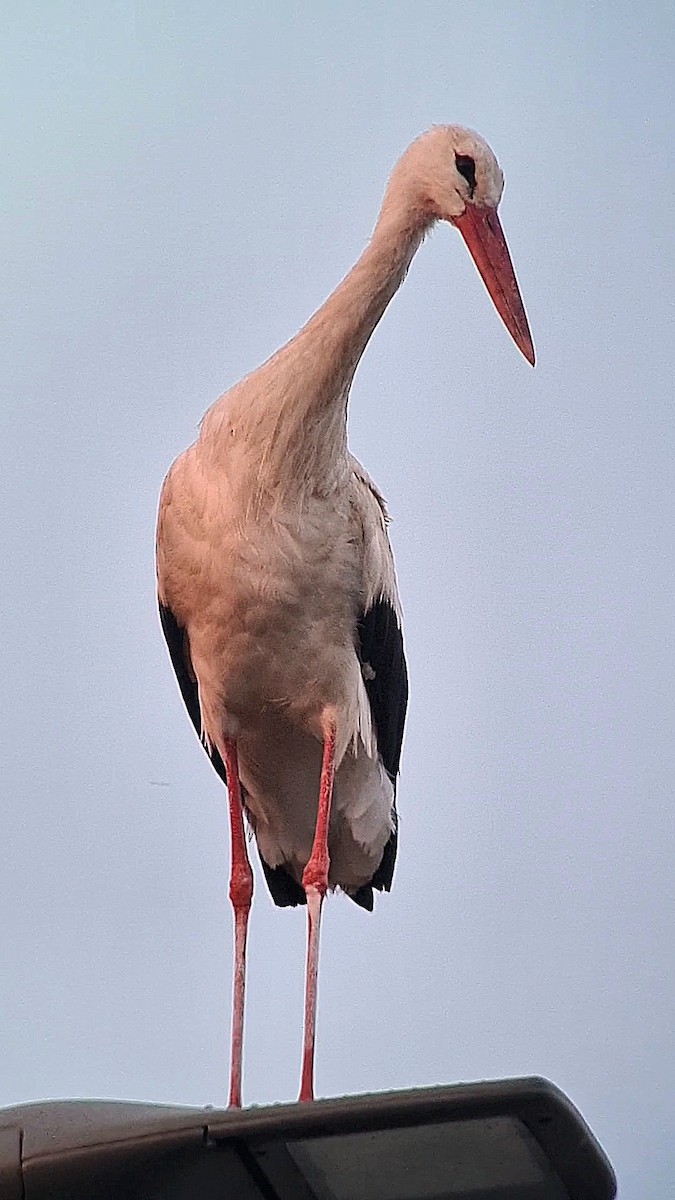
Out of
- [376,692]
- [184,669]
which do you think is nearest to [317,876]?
[376,692]

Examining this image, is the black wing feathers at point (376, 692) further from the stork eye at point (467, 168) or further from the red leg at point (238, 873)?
the stork eye at point (467, 168)

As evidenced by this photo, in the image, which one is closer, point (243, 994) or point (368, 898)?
point (243, 994)

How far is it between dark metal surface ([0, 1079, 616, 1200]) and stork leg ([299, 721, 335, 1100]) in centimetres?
92

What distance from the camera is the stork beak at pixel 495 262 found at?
8.97ft

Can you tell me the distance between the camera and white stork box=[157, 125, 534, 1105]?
2.65 metres

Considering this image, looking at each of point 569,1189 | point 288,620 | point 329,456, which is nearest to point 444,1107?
point 569,1189

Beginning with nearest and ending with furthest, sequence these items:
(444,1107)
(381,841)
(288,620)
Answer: (444,1107)
(288,620)
(381,841)

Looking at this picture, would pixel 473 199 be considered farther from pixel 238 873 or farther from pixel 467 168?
pixel 238 873

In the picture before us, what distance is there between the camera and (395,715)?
3045 millimetres

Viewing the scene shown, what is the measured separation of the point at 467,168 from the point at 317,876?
1.29m

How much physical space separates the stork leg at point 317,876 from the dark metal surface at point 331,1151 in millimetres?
923

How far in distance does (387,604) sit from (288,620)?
0.92 feet

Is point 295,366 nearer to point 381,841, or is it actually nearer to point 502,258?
point 502,258

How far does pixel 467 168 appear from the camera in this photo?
2.75 metres
